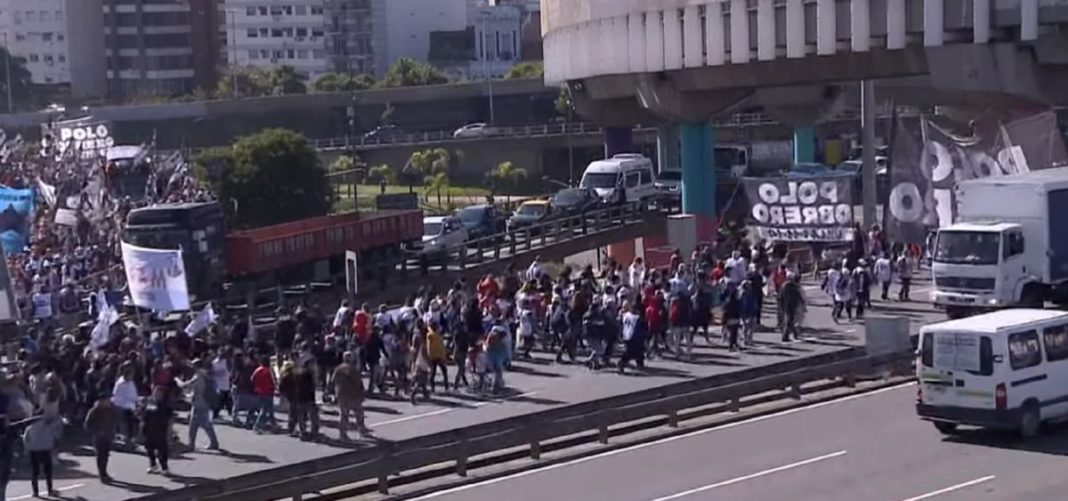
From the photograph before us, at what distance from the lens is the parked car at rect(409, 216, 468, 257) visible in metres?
45.5

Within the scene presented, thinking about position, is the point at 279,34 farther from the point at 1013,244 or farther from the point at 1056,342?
the point at 1056,342

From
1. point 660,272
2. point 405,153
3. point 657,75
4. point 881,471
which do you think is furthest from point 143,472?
point 405,153

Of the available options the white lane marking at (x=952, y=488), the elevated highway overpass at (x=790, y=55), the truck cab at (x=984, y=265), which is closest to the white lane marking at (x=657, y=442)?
the white lane marking at (x=952, y=488)

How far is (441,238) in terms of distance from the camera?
49562 millimetres

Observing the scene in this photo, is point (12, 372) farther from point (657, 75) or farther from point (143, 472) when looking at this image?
point (657, 75)

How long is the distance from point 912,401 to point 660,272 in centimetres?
886

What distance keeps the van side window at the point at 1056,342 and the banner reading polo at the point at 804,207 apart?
1158cm

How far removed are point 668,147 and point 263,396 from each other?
43575 millimetres

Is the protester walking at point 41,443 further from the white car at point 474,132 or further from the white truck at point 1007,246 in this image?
the white car at point 474,132

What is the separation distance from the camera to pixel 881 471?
824 inches

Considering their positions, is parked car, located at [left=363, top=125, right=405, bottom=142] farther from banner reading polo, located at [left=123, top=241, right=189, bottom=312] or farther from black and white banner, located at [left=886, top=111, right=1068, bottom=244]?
banner reading polo, located at [left=123, top=241, right=189, bottom=312]

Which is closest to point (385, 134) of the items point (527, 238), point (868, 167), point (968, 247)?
point (527, 238)

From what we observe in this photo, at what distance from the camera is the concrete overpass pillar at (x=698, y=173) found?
5147cm

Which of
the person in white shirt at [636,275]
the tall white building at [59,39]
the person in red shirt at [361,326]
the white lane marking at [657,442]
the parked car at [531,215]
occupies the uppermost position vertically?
the tall white building at [59,39]
